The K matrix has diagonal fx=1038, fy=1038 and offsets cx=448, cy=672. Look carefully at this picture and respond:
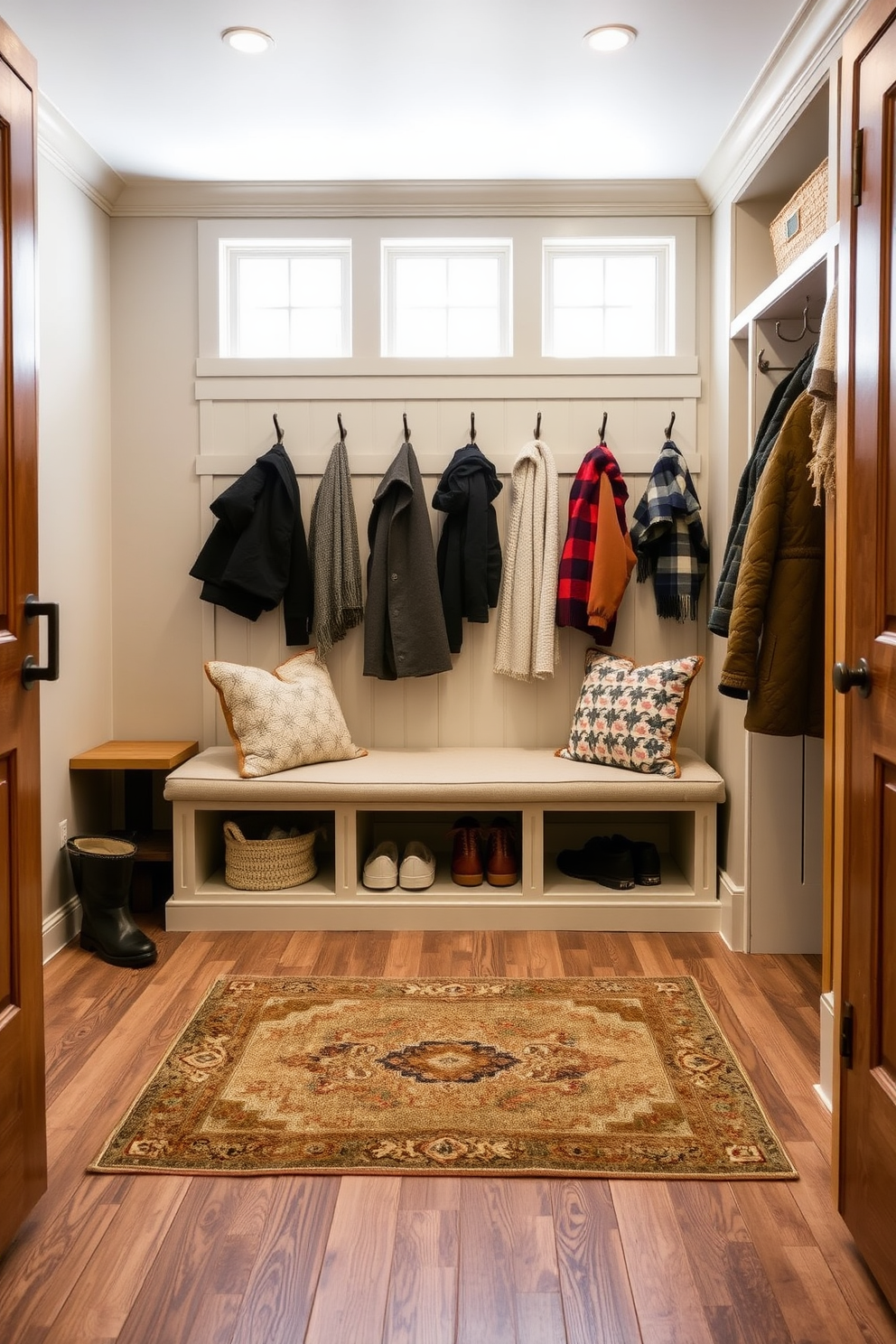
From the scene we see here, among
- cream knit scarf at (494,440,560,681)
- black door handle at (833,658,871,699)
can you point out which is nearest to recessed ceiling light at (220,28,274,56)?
cream knit scarf at (494,440,560,681)

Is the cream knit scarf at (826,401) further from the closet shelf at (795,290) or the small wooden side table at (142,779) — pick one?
the small wooden side table at (142,779)

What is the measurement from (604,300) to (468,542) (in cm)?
115

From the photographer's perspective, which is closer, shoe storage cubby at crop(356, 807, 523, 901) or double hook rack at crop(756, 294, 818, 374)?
double hook rack at crop(756, 294, 818, 374)

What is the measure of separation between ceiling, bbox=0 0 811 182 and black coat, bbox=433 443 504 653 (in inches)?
42.2

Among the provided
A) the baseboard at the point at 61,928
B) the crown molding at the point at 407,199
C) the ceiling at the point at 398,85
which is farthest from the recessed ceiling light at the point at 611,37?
the baseboard at the point at 61,928

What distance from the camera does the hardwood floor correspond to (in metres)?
1.60

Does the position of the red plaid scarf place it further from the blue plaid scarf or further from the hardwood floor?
the hardwood floor

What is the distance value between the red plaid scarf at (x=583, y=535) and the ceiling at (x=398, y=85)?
3.47 ft

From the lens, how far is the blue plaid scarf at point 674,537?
12.3 feet

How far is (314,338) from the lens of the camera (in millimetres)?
4105

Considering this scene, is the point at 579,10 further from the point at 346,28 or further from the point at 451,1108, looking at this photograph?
the point at 451,1108

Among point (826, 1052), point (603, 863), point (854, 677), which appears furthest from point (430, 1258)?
point (603, 863)

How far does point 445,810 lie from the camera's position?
3525 millimetres

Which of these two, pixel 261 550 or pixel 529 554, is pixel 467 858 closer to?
pixel 529 554
